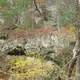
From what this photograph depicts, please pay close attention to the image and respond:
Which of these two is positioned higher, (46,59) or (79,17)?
(79,17)

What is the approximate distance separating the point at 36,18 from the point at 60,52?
3.39m

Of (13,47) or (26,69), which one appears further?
(13,47)

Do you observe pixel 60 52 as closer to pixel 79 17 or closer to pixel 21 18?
pixel 21 18

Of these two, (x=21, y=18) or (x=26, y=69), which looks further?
(x=21, y=18)

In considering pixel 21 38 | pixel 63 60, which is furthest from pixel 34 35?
pixel 63 60

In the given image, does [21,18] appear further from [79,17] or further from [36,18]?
[79,17]

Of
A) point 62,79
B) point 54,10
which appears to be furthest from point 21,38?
point 62,79

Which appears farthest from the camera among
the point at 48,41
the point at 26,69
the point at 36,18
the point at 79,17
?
the point at 36,18

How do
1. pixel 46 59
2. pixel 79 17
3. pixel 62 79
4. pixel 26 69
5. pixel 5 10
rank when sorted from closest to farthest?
pixel 79 17
pixel 62 79
pixel 26 69
pixel 46 59
pixel 5 10

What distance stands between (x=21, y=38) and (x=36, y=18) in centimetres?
229

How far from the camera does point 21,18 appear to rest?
12531 mm

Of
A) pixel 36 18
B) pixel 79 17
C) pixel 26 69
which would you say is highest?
pixel 79 17

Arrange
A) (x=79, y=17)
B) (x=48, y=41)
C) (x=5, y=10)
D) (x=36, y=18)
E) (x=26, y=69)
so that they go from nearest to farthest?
1. (x=79, y=17)
2. (x=26, y=69)
3. (x=48, y=41)
4. (x=5, y=10)
5. (x=36, y=18)

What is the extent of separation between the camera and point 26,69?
30.3 ft
